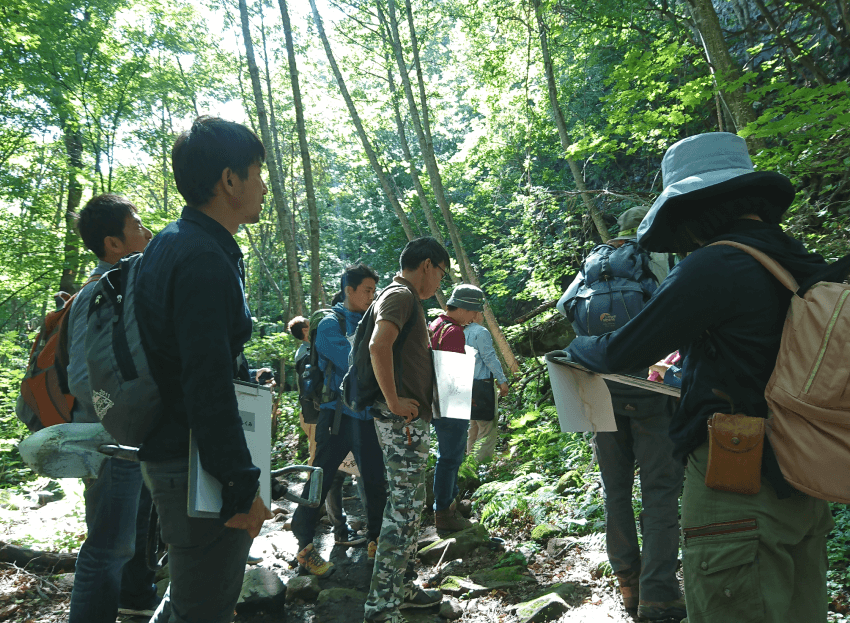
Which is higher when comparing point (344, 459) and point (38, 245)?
point (38, 245)

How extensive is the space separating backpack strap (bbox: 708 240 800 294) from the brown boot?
4.34m

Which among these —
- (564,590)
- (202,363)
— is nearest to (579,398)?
(202,363)

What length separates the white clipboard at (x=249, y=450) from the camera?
1.70m

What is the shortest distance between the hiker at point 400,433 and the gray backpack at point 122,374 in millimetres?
1654

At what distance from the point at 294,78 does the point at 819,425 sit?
39.8ft

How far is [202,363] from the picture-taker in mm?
1699

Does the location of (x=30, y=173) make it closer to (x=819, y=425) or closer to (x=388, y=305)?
(x=388, y=305)

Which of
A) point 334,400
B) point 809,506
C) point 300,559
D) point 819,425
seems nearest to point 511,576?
point 300,559

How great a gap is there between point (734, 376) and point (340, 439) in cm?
369

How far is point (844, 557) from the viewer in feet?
11.9

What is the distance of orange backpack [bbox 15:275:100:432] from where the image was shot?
117 inches

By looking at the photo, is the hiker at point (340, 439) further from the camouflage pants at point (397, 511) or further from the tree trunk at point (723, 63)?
the tree trunk at point (723, 63)

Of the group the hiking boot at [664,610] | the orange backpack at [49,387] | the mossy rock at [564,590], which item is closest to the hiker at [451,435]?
the mossy rock at [564,590]

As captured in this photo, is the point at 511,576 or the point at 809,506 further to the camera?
the point at 511,576
